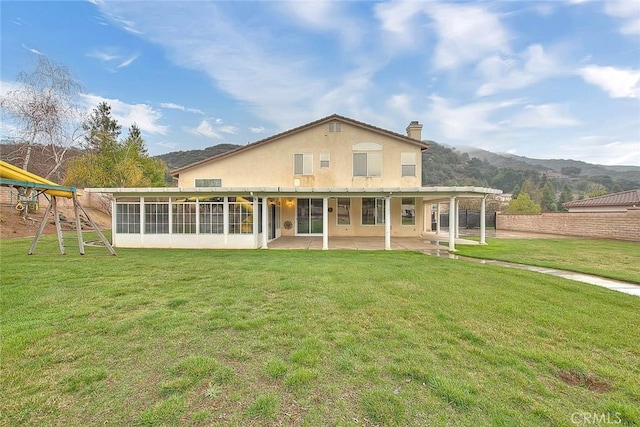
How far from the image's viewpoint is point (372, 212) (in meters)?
16.5

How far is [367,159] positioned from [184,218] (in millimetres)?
10029

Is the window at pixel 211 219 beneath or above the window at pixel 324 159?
beneath

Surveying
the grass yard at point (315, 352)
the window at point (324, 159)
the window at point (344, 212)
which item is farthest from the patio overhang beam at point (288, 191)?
the grass yard at point (315, 352)

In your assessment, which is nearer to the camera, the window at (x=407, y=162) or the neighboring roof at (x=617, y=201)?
the window at (x=407, y=162)

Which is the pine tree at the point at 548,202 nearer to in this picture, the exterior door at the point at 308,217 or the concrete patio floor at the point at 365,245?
the concrete patio floor at the point at 365,245

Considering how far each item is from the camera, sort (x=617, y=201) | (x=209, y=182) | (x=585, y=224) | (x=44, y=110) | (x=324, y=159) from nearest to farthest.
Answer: (x=324, y=159), (x=209, y=182), (x=585, y=224), (x=44, y=110), (x=617, y=201)

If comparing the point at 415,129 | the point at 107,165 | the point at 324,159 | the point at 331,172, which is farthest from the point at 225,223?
the point at 107,165

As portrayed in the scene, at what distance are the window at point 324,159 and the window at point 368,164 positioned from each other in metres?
1.56

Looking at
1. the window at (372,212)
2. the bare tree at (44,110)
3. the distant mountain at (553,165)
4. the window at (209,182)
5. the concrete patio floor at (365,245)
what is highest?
the distant mountain at (553,165)

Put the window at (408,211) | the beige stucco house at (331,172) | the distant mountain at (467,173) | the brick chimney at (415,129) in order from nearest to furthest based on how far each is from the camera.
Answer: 1. the beige stucco house at (331,172)
2. the window at (408,211)
3. the brick chimney at (415,129)
4. the distant mountain at (467,173)

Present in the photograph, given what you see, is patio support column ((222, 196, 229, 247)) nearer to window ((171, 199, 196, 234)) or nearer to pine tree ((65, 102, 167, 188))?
window ((171, 199, 196, 234))

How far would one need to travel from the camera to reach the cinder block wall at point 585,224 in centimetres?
1420

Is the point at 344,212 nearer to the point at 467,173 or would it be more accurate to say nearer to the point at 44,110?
the point at 44,110

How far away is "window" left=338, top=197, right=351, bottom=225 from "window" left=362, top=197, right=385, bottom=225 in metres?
0.90
